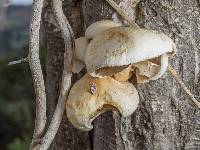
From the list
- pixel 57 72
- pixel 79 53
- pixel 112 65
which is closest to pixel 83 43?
pixel 79 53

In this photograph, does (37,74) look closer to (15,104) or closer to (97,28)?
(97,28)

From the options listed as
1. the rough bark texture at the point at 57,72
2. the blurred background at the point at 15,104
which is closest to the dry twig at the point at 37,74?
the rough bark texture at the point at 57,72

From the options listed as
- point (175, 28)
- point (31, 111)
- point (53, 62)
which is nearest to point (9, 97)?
point (31, 111)

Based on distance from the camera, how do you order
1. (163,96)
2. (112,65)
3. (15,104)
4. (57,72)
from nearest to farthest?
(112,65)
(163,96)
(57,72)
(15,104)

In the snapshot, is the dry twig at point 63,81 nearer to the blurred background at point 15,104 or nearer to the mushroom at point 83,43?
the mushroom at point 83,43

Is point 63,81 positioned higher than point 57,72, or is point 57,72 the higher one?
point 63,81

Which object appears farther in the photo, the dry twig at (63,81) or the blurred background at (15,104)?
the blurred background at (15,104)

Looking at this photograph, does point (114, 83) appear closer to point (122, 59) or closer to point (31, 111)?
point (122, 59)
